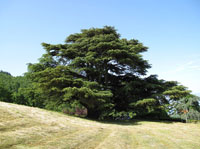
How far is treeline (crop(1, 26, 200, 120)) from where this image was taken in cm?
1448

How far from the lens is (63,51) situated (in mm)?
16953

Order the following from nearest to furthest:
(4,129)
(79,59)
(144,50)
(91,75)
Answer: (4,129) → (79,59) → (91,75) → (144,50)

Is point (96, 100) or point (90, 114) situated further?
point (90, 114)

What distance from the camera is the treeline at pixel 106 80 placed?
1448 centimetres

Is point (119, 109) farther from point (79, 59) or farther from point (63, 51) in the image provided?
point (63, 51)

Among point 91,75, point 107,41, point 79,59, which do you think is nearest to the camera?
point 79,59

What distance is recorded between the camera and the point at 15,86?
2286 inches

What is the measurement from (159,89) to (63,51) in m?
12.6

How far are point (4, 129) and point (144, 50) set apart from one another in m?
18.0

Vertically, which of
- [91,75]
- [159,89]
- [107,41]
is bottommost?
[159,89]

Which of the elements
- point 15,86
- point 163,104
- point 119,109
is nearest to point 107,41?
point 119,109

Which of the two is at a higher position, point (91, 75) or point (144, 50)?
point (144, 50)

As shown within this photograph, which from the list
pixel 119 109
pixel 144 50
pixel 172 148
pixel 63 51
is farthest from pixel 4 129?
pixel 144 50

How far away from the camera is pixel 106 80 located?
1880cm
